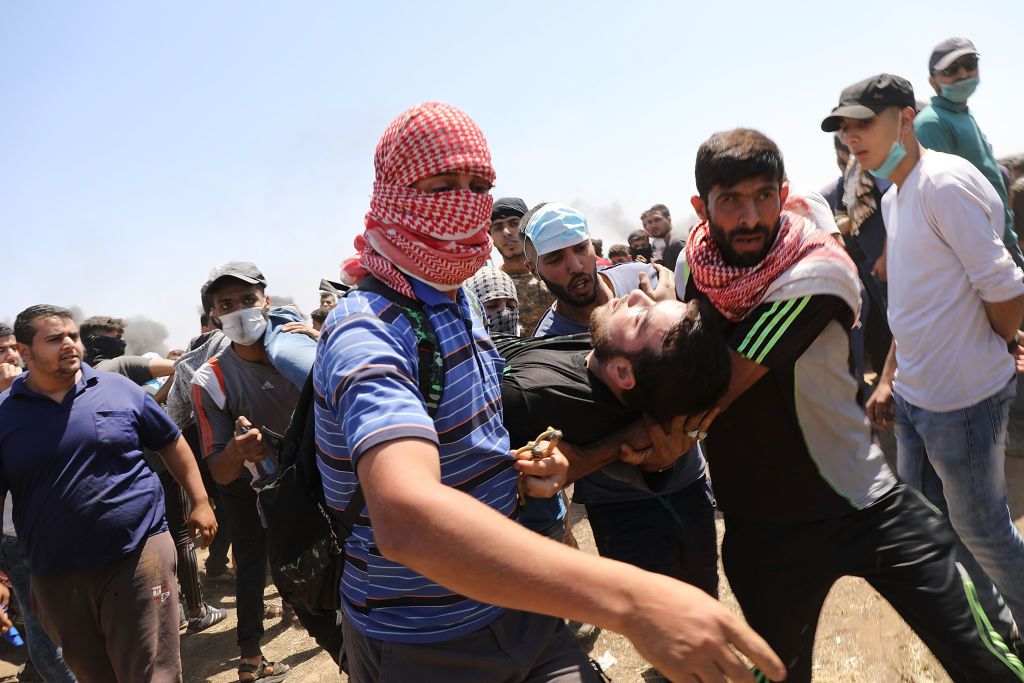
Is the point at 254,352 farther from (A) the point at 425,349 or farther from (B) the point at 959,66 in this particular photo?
(B) the point at 959,66

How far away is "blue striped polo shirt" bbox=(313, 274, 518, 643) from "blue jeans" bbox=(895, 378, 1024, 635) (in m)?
2.11

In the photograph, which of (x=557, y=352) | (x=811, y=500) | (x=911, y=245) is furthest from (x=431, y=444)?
(x=911, y=245)

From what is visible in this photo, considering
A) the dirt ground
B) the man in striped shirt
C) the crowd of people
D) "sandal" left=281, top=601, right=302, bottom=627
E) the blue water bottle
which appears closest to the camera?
the crowd of people

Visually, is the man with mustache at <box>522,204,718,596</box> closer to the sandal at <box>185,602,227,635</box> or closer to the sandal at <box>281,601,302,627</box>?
the sandal at <box>281,601,302,627</box>

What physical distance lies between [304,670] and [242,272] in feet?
9.12

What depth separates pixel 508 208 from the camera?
6.07 metres

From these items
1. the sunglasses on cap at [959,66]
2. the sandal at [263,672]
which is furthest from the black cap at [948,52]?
the sandal at [263,672]

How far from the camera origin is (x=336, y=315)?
189 cm

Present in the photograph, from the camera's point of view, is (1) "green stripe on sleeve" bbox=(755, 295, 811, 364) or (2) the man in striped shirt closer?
(2) the man in striped shirt

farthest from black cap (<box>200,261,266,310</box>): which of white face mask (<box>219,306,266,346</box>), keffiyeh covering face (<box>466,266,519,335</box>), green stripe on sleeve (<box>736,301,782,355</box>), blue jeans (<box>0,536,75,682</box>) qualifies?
green stripe on sleeve (<box>736,301,782,355</box>)

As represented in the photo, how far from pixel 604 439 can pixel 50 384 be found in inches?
126

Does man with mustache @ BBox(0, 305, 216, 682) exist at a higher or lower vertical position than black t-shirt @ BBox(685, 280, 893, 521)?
lower

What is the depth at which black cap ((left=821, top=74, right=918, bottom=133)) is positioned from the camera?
11.7ft

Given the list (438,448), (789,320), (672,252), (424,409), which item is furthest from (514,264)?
(424,409)
